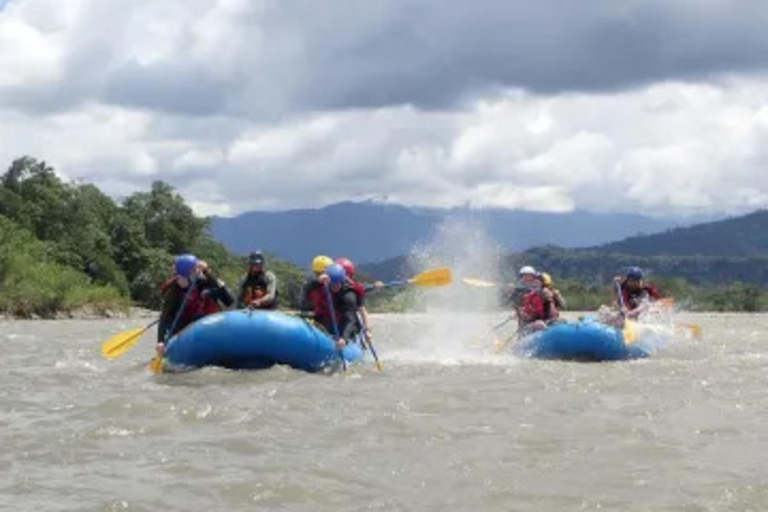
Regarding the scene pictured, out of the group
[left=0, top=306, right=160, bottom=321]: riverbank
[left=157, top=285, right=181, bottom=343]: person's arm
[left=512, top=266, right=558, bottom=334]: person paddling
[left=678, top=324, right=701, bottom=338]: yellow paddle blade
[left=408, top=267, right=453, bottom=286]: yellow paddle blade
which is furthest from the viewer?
[left=0, top=306, right=160, bottom=321]: riverbank

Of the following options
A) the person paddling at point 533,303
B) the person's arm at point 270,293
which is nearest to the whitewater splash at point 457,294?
the person paddling at point 533,303

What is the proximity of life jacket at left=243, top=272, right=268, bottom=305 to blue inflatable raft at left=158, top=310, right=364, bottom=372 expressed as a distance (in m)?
1.61

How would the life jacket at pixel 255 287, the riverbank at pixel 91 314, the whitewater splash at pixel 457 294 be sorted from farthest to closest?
the riverbank at pixel 91 314
the whitewater splash at pixel 457 294
the life jacket at pixel 255 287

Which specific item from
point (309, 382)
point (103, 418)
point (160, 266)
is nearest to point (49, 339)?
point (309, 382)

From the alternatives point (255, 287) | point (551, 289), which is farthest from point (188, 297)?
point (551, 289)

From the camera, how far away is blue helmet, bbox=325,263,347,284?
44.3 ft

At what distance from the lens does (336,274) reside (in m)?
13.5

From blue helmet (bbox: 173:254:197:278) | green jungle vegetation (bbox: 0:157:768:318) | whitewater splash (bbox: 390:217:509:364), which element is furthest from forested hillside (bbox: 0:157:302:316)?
blue helmet (bbox: 173:254:197:278)

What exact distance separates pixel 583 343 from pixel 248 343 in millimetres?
4808

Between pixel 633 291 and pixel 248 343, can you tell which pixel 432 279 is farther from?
pixel 248 343

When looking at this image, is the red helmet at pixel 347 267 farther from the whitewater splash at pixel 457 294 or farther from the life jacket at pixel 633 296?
the life jacket at pixel 633 296

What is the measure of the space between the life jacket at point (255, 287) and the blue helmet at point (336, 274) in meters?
0.95

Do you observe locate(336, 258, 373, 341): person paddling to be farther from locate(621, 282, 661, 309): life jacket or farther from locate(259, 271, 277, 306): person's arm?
locate(621, 282, 661, 309): life jacket

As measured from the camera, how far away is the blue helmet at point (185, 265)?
516 inches
